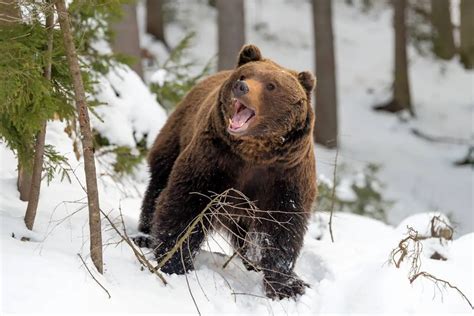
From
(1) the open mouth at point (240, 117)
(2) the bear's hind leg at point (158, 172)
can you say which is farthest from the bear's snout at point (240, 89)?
(2) the bear's hind leg at point (158, 172)

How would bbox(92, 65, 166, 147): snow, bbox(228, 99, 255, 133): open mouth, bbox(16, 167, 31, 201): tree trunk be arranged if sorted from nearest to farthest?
bbox(228, 99, 255, 133): open mouth < bbox(16, 167, 31, 201): tree trunk < bbox(92, 65, 166, 147): snow

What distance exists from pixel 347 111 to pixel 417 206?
5.39m

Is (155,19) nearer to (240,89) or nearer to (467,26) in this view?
(467,26)

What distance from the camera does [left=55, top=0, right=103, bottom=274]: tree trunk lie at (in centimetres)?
445

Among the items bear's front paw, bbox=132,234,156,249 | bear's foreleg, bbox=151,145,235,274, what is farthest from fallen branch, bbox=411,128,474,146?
bear's foreleg, bbox=151,145,235,274

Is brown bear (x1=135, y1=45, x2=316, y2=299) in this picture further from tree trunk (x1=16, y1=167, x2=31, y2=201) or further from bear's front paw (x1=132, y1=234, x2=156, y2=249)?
tree trunk (x1=16, y1=167, x2=31, y2=201)

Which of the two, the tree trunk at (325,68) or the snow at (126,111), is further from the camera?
the tree trunk at (325,68)

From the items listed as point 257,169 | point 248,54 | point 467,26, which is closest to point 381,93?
point 467,26

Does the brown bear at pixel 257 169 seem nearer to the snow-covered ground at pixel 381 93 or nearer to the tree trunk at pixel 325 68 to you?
the snow-covered ground at pixel 381 93

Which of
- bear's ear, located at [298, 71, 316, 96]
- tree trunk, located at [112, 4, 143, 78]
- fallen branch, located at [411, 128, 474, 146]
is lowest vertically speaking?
fallen branch, located at [411, 128, 474, 146]

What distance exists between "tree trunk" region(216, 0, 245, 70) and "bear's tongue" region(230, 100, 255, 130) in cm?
999

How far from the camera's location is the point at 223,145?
5156 mm

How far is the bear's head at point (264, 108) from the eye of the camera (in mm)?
4941

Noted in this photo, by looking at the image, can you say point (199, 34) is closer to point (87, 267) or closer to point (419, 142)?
point (419, 142)
